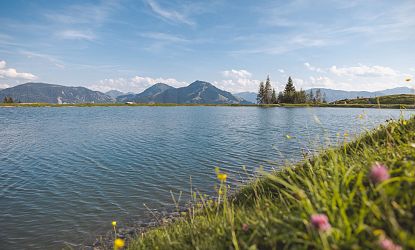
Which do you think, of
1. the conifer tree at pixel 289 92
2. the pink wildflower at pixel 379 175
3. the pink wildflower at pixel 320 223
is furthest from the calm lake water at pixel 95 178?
the conifer tree at pixel 289 92

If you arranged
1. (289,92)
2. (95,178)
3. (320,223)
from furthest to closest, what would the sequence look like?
(289,92)
(95,178)
(320,223)

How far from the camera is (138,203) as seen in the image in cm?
1161

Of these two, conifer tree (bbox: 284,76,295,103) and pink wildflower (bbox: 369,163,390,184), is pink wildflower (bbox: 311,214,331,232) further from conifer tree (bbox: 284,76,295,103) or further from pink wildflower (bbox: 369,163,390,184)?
conifer tree (bbox: 284,76,295,103)

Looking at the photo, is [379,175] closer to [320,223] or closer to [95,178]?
[320,223]

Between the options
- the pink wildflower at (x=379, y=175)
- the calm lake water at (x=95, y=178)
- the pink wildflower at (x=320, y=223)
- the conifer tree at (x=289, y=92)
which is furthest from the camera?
the conifer tree at (x=289, y=92)

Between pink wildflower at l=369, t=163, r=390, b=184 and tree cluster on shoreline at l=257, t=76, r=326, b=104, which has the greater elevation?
tree cluster on shoreline at l=257, t=76, r=326, b=104

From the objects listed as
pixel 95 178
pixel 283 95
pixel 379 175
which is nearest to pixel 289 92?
pixel 283 95

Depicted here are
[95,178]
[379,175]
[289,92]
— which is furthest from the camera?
[289,92]

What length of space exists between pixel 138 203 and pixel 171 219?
259 centimetres

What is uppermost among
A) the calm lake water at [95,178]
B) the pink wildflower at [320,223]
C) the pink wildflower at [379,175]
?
the pink wildflower at [379,175]

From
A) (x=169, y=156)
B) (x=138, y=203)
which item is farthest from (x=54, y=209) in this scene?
(x=169, y=156)

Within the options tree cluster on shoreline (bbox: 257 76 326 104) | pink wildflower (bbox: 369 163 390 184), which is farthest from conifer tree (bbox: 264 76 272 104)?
pink wildflower (bbox: 369 163 390 184)

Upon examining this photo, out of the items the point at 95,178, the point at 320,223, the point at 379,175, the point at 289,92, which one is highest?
the point at 289,92

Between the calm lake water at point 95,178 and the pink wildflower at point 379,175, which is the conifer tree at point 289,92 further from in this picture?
the pink wildflower at point 379,175
